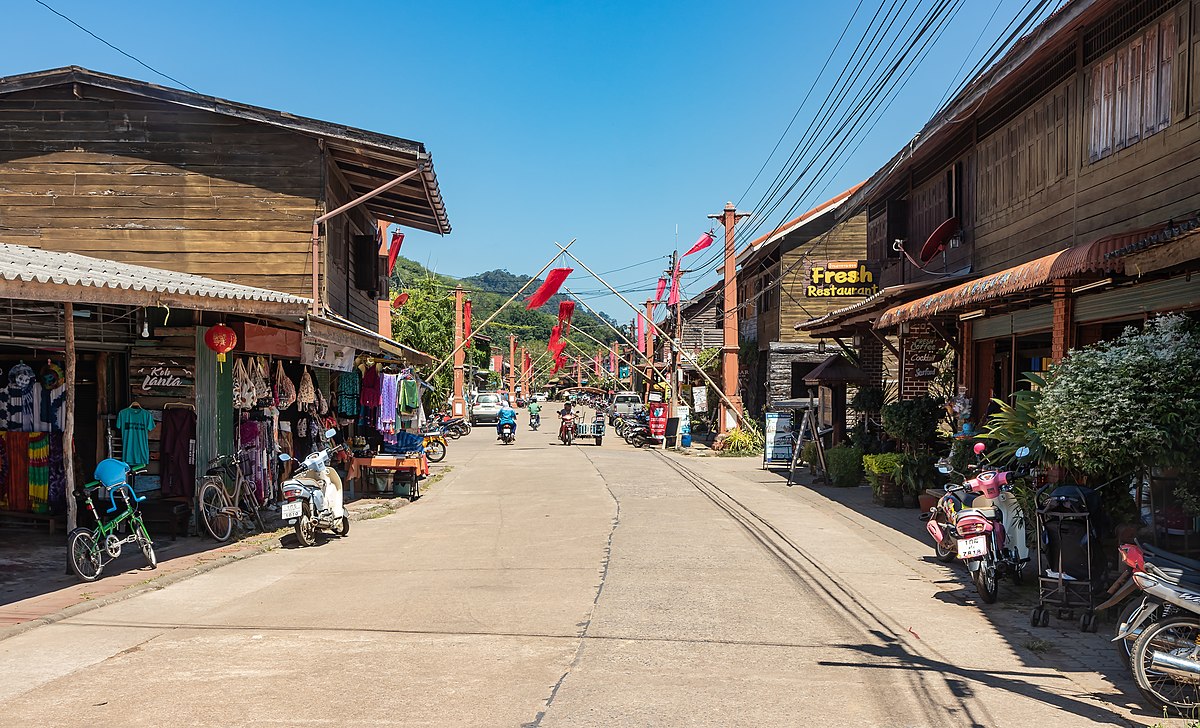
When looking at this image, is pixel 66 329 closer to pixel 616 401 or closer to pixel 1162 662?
pixel 1162 662

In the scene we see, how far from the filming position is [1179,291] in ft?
27.6

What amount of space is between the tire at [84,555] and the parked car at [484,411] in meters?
41.0

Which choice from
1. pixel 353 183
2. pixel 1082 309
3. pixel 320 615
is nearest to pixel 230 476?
pixel 320 615

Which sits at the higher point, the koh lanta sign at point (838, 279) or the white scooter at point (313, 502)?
the koh lanta sign at point (838, 279)

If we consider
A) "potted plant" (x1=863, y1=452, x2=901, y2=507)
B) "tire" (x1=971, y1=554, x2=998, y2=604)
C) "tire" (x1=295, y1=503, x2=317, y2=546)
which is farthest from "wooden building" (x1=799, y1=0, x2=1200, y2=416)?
"tire" (x1=295, y1=503, x2=317, y2=546)

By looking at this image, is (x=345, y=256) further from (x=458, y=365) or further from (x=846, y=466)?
(x=458, y=365)

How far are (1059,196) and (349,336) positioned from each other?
11.1m

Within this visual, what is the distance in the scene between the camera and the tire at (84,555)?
916 cm

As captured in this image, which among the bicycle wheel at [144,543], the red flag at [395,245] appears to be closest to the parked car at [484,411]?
the red flag at [395,245]

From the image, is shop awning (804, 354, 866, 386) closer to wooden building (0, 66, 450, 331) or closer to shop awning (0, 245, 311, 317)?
wooden building (0, 66, 450, 331)

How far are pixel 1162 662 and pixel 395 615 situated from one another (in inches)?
229

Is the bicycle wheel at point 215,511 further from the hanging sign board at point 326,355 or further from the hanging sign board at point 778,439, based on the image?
the hanging sign board at point 778,439

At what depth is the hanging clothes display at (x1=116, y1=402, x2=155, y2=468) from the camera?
1159cm

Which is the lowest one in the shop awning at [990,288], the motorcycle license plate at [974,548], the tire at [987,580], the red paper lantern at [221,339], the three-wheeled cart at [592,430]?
the three-wheeled cart at [592,430]
